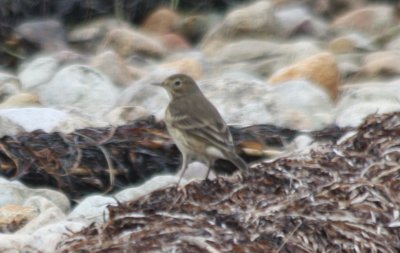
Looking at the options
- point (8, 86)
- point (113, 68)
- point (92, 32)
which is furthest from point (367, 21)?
point (8, 86)

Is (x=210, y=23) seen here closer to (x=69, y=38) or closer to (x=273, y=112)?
(x=69, y=38)

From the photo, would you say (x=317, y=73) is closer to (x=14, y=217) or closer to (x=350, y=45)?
(x=350, y=45)

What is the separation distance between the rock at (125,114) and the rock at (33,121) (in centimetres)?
29

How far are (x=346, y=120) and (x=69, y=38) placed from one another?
5.22 m

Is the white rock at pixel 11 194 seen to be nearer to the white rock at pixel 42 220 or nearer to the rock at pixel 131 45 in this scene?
the white rock at pixel 42 220

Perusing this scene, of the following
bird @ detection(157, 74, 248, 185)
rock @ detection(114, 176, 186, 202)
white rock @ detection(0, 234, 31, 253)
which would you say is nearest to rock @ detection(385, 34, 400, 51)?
bird @ detection(157, 74, 248, 185)

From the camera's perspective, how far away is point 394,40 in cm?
1252

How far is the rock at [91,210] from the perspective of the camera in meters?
6.54

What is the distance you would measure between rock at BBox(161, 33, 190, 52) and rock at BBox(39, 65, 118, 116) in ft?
8.08

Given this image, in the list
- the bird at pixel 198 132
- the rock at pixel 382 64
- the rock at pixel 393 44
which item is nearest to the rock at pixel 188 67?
the rock at pixel 382 64

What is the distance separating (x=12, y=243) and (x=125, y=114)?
3.29m

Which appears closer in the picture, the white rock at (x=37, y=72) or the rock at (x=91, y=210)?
the rock at (x=91, y=210)

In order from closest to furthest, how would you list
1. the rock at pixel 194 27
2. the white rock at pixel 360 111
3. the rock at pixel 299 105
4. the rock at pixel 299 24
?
the white rock at pixel 360 111 < the rock at pixel 299 105 < the rock at pixel 299 24 < the rock at pixel 194 27

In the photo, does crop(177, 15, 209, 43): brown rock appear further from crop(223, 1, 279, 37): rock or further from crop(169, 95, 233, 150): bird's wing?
crop(169, 95, 233, 150): bird's wing
